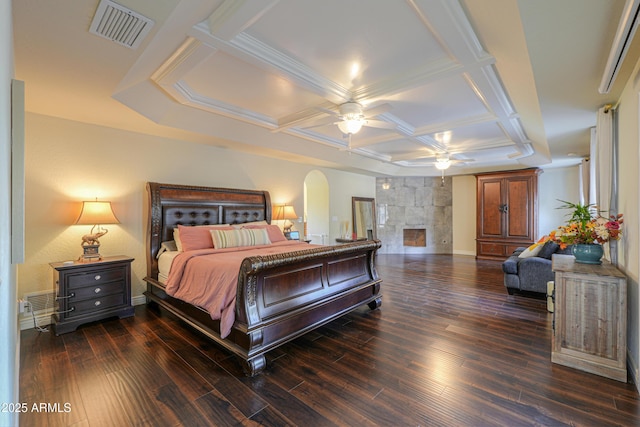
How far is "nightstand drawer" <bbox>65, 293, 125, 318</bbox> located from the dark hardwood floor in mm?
209

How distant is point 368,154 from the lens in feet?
21.7

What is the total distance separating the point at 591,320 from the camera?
7.63ft

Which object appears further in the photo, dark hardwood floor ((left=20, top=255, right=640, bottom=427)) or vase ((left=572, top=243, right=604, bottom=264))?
vase ((left=572, top=243, right=604, bottom=264))

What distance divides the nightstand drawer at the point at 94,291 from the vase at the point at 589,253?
506 cm

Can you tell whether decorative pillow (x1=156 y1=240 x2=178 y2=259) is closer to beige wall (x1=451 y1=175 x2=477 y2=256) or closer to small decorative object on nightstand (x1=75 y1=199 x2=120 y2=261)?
small decorative object on nightstand (x1=75 y1=199 x2=120 y2=261)

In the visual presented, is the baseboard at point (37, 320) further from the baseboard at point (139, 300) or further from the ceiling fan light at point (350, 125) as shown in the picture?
the ceiling fan light at point (350, 125)

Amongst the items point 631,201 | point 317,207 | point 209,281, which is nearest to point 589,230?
point 631,201

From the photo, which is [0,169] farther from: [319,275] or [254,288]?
[319,275]

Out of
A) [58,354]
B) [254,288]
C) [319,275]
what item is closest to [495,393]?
[319,275]

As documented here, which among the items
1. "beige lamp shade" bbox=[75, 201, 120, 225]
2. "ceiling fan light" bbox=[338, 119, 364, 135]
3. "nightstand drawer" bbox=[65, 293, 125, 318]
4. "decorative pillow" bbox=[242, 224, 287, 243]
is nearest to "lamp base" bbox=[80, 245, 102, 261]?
"beige lamp shade" bbox=[75, 201, 120, 225]

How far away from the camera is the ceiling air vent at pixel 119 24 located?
1.69m

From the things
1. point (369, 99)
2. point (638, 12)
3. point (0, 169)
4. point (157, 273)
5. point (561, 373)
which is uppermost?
point (369, 99)

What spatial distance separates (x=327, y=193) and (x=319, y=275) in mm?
4307

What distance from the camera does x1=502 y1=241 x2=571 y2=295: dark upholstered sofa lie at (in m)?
4.14
